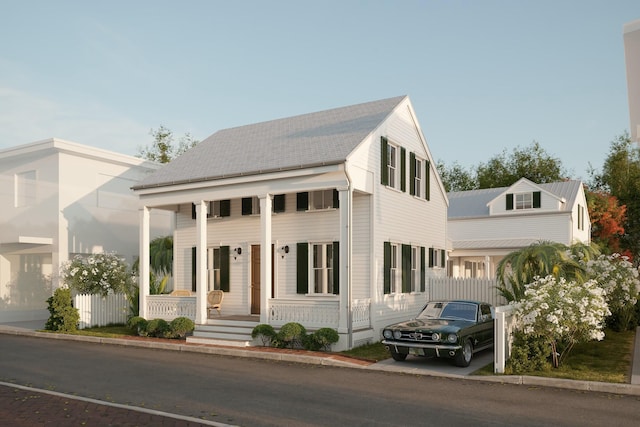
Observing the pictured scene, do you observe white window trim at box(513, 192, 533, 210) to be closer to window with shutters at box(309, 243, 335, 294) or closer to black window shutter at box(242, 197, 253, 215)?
window with shutters at box(309, 243, 335, 294)

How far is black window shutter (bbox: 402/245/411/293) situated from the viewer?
20453 millimetres

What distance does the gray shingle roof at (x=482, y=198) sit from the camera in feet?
122

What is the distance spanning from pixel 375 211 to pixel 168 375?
333 inches

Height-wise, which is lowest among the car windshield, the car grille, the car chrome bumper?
the car chrome bumper

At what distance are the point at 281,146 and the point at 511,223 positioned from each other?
21334 millimetres

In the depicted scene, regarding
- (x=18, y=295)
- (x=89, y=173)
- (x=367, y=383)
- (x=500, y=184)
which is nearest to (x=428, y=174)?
(x=367, y=383)

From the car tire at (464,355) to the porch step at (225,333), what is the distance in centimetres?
636

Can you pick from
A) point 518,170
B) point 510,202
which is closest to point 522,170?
point 518,170

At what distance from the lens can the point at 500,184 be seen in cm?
6197

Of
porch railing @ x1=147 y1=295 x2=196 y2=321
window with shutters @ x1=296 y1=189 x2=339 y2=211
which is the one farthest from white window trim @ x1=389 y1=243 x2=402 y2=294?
porch railing @ x1=147 y1=295 x2=196 y2=321

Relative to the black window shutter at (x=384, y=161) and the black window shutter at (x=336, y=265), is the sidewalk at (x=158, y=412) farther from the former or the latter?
the black window shutter at (x=384, y=161)

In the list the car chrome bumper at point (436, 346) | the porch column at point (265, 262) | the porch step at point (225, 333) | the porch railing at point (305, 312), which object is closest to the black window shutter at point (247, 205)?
the porch column at point (265, 262)

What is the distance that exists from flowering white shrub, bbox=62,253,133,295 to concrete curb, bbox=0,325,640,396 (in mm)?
2390

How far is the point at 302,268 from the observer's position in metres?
19.6
